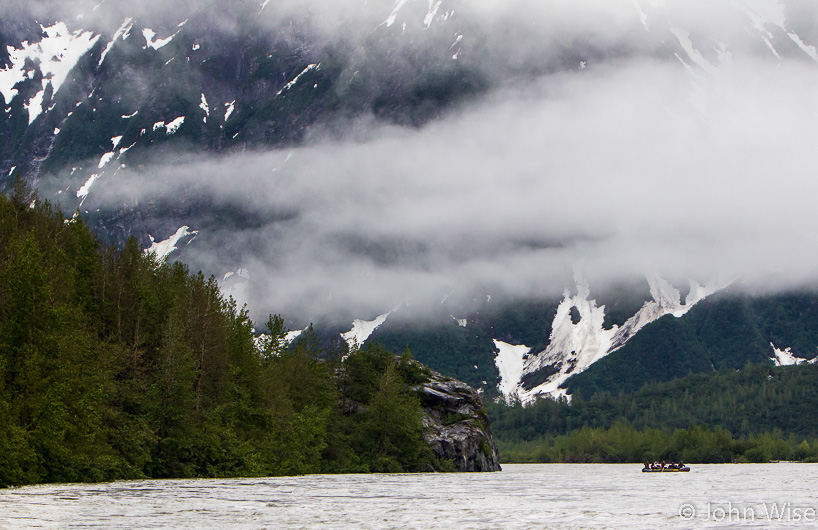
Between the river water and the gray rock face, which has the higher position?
the gray rock face

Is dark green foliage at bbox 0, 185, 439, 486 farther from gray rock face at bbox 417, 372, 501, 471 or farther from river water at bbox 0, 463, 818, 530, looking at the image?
gray rock face at bbox 417, 372, 501, 471

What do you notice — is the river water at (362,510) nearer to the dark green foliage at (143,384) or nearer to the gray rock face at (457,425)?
the dark green foliage at (143,384)

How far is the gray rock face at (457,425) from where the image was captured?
552ft

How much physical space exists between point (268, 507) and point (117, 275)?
56512mm

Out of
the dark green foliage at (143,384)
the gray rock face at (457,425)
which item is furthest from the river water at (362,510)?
the gray rock face at (457,425)

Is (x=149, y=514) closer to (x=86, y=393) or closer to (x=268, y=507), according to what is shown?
(x=268, y=507)

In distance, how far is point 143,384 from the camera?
90.2 metres

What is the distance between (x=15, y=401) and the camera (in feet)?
211

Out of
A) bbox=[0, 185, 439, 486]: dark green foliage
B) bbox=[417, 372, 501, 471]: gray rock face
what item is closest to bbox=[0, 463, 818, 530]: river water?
bbox=[0, 185, 439, 486]: dark green foliage

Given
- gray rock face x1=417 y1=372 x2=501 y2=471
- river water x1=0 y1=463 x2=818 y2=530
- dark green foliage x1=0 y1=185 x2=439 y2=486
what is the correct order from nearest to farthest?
river water x1=0 y1=463 x2=818 y2=530, dark green foliage x1=0 y1=185 x2=439 y2=486, gray rock face x1=417 y1=372 x2=501 y2=471

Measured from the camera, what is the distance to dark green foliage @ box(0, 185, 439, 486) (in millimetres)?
66688

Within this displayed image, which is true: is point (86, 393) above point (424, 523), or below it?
above

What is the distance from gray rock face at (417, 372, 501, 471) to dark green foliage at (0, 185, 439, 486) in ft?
50.8

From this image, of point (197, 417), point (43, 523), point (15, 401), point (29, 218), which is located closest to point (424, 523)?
point (43, 523)
